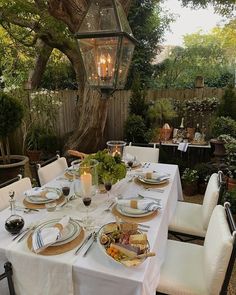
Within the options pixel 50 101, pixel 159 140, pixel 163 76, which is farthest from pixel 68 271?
pixel 163 76

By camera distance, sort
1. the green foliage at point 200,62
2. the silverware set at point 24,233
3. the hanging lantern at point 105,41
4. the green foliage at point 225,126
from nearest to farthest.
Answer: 1. the silverware set at point 24,233
2. the hanging lantern at point 105,41
3. the green foliage at point 225,126
4. the green foliage at point 200,62

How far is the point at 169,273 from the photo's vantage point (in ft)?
4.84

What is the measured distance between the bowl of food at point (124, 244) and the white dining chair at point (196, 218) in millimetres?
797

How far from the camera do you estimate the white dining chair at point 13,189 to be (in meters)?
1.76

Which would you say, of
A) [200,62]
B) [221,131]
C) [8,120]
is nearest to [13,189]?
[8,120]

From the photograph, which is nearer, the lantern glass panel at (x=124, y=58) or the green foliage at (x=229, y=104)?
the lantern glass panel at (x=124, y=58)

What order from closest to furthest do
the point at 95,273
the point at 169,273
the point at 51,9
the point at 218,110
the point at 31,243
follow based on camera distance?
the point at 95,273, the point at 31,243, the point at 169,273, the point at 51,9, the point at 218,110

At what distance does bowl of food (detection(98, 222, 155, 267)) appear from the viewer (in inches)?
43.8

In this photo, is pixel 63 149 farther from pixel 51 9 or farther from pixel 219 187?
pixel 219 187

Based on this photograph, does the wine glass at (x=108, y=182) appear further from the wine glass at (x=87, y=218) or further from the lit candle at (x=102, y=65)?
the lit candle at (x=102, y=65)

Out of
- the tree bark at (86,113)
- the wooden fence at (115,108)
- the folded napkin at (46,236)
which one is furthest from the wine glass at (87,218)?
the wooden fence at (115,108)

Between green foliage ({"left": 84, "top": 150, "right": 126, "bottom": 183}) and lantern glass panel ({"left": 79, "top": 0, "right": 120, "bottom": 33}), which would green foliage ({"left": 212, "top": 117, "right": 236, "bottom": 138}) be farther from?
lantern glass panel ({"left": 79, "top": 0, "right": 120, "bottom": 33})

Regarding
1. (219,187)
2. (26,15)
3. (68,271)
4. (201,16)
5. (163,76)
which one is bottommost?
(68,271)

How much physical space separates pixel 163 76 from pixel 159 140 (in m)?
4.51
